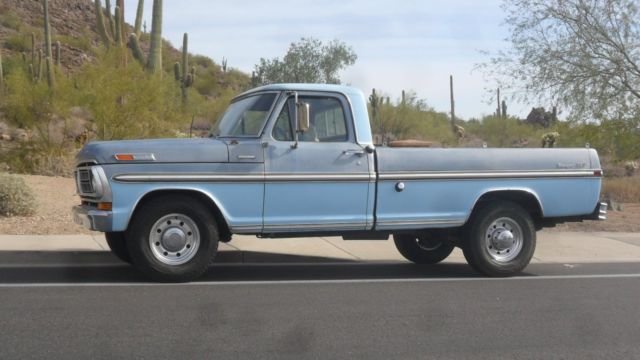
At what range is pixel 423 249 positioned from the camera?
11.7m

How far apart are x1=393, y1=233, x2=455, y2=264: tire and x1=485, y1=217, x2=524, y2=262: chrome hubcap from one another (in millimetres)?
1056

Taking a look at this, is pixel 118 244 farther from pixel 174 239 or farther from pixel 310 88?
pixel 310 88

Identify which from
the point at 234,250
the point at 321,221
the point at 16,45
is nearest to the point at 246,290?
the point at 321,221

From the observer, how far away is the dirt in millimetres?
13250

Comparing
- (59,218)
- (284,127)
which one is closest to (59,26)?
(59,218)

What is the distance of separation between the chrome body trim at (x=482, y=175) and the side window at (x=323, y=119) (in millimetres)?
763

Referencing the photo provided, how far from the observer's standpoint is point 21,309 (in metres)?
7.72

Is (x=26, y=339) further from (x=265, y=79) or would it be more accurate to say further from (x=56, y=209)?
(x=265, y=79)

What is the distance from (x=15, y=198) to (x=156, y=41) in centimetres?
1295

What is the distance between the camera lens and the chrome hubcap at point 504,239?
1052 centimetres

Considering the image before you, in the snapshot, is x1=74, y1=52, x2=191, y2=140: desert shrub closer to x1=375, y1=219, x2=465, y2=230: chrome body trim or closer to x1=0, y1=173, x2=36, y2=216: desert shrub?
x1=0, y1=173, x2=36, y2=216: desert shrub

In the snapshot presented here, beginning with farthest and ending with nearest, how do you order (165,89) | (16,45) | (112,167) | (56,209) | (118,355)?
(16,45), (165,89), (56,209), (112,167), (118,355)

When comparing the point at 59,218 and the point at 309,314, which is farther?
the point at 59,218

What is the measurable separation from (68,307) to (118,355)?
1861 mm
